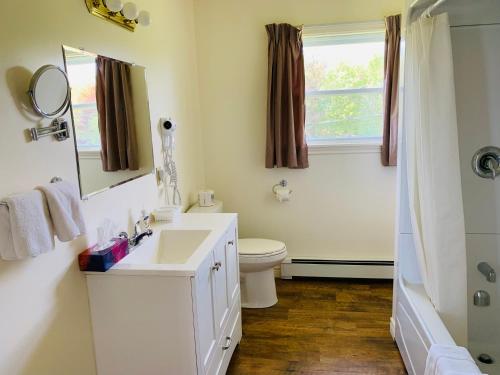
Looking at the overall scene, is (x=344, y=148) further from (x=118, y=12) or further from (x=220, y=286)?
(x=118, y=12)

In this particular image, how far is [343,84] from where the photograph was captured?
3279 mm

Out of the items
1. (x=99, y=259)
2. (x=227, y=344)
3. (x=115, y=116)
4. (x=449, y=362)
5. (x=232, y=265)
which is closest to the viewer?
(x=449, y=362)

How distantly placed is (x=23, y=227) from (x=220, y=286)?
1.08 m

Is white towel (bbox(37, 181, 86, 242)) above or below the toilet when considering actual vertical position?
above

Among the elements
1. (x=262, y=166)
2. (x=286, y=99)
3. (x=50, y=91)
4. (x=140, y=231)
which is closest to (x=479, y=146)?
(x=286, y=99)

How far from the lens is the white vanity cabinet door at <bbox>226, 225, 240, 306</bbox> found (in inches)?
89.4

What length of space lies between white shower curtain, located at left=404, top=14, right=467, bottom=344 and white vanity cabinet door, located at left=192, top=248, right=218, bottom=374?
1174 millimetres

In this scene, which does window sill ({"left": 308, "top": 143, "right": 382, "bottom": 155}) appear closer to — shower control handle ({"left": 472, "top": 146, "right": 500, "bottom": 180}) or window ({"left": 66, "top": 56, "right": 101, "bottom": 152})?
shower control handle ({"left": 472, "top": 146, "right": 500, "bottom": 180})

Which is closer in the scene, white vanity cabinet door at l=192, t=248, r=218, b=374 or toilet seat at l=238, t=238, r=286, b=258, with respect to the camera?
white vanity cabinet door at l=192, t=248, r=218, b=374

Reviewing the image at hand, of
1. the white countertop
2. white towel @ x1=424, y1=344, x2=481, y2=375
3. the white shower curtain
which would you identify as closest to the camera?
white towel @ x1=424, y1=344, x2=481, y2=375

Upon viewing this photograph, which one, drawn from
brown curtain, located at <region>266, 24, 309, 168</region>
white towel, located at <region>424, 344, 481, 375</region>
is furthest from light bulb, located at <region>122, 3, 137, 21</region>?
white towel, located at <region>424, 344, 481, 375</region>

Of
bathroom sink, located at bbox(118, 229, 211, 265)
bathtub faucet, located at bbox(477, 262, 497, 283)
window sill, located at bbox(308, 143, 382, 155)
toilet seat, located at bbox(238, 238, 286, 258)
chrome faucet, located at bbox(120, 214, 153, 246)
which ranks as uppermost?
window sill, located at bbox(308, 143, 382, 155)

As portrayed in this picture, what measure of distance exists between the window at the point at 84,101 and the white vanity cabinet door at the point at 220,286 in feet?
2.57

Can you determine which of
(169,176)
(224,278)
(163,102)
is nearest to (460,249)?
(224,278)
